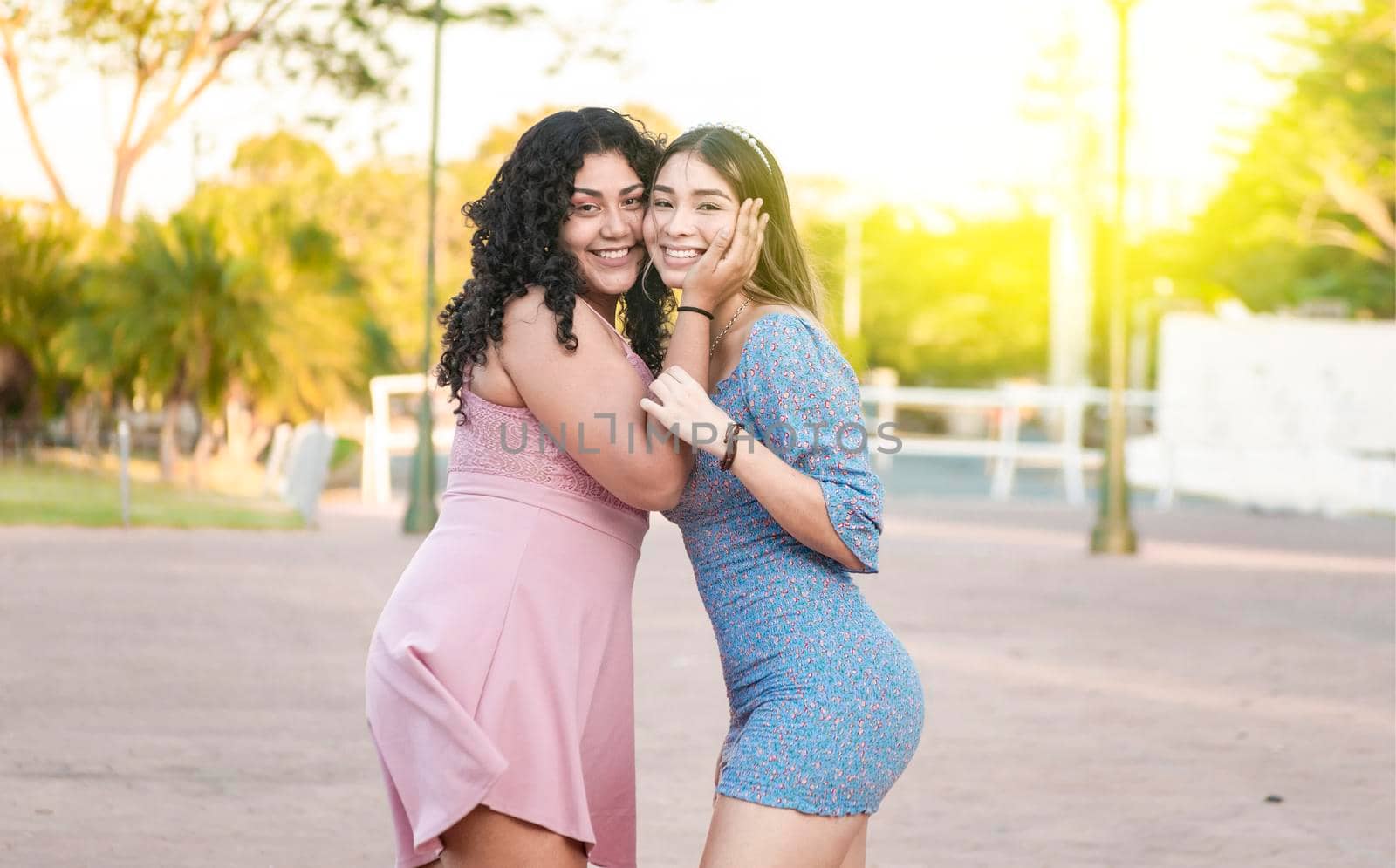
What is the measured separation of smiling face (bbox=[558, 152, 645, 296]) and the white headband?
0.14 metres

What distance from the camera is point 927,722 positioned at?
7480 millimetres

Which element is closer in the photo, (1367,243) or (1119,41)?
(1119,41)

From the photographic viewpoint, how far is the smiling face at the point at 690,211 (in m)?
3.12

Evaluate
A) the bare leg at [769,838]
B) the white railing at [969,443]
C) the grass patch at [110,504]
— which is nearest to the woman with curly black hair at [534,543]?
the bare leg at [769,838]

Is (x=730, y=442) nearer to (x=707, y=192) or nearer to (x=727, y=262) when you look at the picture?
(x=727, y=262)

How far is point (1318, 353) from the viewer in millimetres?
24156

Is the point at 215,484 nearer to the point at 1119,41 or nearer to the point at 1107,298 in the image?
the point at 1119,41

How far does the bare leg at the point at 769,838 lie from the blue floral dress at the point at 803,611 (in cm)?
2

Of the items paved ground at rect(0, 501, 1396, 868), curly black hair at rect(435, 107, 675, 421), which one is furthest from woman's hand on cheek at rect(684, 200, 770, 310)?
paved ground at rect(0, 501, 1396, 868)

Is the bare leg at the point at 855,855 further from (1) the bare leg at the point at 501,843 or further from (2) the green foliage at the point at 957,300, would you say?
(2) the green foliage at the point at 957,300

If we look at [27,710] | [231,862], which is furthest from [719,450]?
[27,710]

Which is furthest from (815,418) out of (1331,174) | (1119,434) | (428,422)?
(1331,174)

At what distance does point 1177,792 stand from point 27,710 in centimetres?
449

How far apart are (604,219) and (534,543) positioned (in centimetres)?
62
